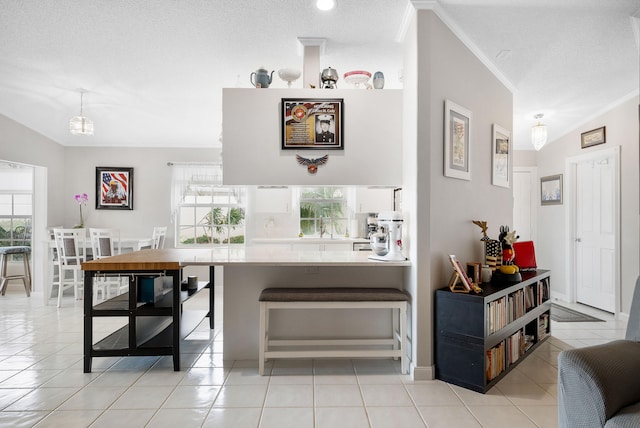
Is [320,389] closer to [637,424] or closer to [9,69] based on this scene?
[637,424]

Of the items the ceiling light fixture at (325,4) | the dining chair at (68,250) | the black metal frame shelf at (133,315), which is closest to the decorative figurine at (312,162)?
the ceiling light fixture at (325,4)

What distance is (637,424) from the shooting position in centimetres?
126

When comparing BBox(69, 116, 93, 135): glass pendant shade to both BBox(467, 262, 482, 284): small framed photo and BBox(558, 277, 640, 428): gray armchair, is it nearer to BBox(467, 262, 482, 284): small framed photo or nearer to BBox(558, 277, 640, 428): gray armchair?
BBox(467, 262, 482, 284): small framed photo

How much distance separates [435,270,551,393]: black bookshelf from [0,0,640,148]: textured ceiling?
2.03m

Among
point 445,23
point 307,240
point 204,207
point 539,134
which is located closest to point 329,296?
point 445,23

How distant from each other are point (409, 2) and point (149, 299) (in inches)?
114

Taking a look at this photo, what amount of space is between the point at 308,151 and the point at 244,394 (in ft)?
6.41

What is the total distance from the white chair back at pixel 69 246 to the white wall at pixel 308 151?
274 centimetres

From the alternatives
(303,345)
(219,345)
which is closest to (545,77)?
(303,345)

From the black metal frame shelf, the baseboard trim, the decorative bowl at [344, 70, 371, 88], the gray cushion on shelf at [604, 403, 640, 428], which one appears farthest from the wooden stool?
the gray cushion on shelf at [604, 403, 640, 428]

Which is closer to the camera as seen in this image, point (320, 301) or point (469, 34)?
point (320, 301)

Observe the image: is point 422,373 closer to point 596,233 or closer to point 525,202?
point 596,233

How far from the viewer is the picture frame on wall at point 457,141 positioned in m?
2.76

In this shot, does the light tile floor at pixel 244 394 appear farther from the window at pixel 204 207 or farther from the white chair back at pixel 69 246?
the window at pixel 204 207
